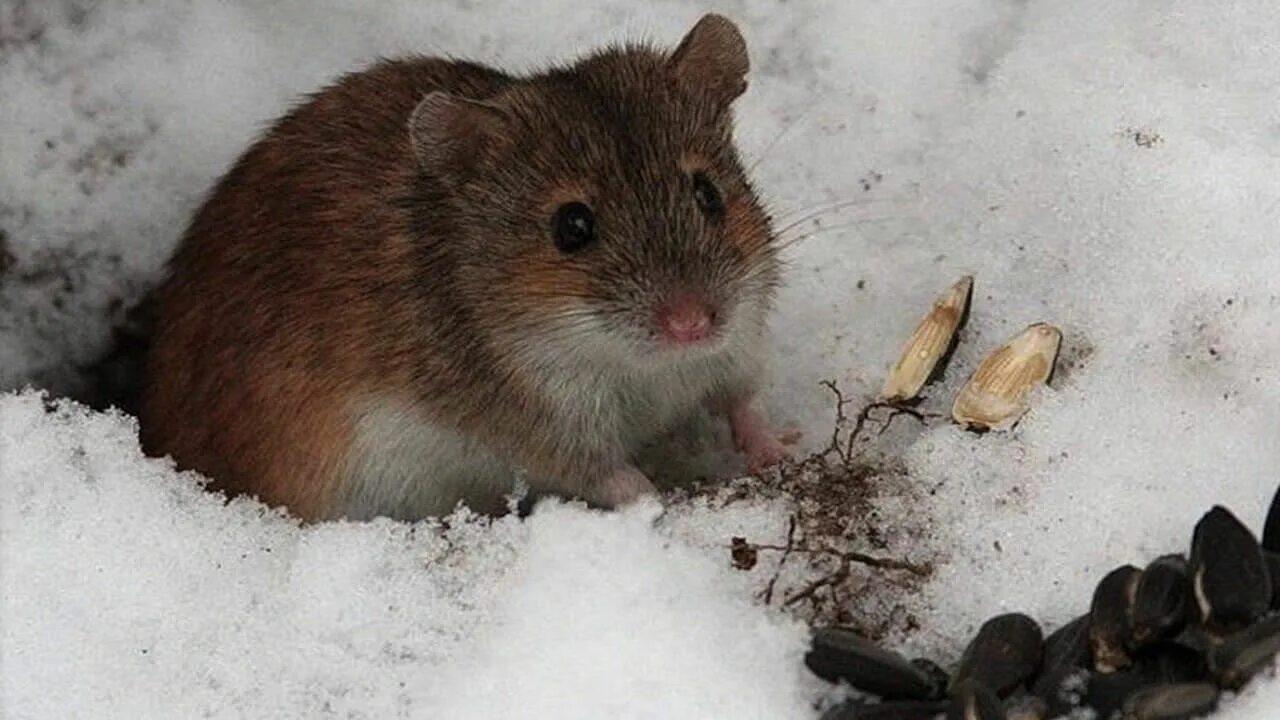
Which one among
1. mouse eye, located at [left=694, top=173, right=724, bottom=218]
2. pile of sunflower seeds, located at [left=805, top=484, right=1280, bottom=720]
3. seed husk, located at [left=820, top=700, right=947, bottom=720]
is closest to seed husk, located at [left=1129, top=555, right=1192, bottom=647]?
pile of sunflower seeds, located at [left=805, top=484, right=1280, bottom=720]

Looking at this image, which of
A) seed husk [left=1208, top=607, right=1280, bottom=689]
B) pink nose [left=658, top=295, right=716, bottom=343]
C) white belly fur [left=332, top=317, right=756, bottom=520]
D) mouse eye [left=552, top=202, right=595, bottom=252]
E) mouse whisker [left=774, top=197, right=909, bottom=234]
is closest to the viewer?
seed husk [left=1208, top=607, right=1280, bottom=689]

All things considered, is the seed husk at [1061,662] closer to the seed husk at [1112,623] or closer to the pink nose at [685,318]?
the seed husk at [1112,623]

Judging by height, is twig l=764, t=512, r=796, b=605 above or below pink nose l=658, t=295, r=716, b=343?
below

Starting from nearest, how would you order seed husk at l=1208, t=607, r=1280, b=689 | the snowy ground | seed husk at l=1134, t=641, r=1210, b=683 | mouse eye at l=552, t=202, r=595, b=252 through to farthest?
seed husk at l=1208, t=607, r=1280, b=689, seed husk at l=1134, t=641, r=1210, b=683, the snowy ground, mouse eye at l=552, t=202, r=595, b=252

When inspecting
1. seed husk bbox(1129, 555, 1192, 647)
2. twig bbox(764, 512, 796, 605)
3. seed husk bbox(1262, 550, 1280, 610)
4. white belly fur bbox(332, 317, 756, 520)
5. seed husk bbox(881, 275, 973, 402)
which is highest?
seed husk bbox(1262, 550, 1280, 610)

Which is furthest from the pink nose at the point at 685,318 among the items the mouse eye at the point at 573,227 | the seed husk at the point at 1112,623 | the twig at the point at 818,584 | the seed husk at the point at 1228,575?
the seed husk at the point at 1228,575

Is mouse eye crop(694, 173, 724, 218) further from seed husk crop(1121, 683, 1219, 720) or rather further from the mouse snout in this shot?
seed husk crop(1121, 683, 1219, 720)

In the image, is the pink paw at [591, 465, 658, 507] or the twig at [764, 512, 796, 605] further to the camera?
the pink paw at [591, 465, 658, 507]
